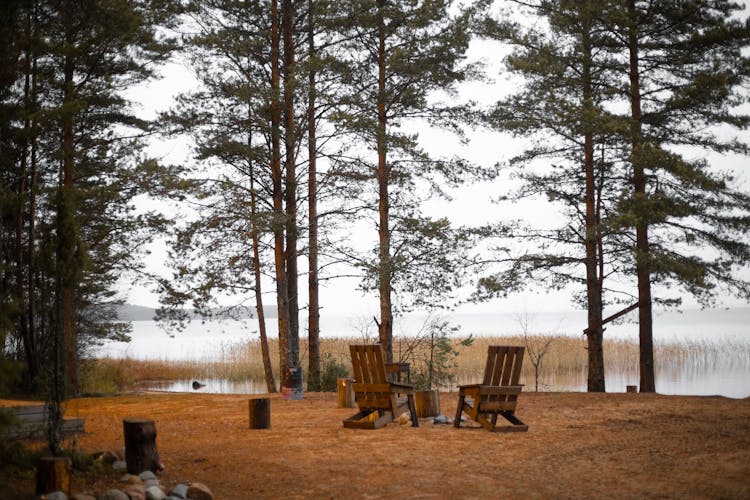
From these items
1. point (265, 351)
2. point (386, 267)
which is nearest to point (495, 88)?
point (386, 267)

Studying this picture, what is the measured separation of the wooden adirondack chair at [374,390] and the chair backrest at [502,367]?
0.93 m

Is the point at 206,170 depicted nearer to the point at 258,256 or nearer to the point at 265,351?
the point at 258,256

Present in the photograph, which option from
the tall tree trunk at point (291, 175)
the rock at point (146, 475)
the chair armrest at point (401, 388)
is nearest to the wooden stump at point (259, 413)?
the chair armrest at point (401, 388)

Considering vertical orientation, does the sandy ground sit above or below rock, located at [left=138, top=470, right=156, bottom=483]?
below

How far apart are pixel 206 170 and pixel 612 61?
7.84 m

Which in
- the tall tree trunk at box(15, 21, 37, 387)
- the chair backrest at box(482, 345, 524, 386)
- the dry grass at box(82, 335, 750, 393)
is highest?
the tall tree trunk at box(15, 21, 37, 387)

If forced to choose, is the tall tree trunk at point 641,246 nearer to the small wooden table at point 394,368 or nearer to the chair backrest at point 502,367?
the small wooden table at point 394,368

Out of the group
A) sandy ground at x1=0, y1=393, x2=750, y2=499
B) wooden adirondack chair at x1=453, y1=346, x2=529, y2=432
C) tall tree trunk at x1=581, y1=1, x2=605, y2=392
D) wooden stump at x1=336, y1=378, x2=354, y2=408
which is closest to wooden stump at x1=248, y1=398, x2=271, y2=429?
sandy ground at x1=0, y1=393, x2=750, y2=499

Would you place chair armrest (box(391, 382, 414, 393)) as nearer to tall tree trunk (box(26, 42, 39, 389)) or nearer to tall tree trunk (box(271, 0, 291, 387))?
tall tree trunk (box(271, 0, 291, 387))

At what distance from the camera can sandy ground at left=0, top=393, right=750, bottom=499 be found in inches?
229

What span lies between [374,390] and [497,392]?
1.39m

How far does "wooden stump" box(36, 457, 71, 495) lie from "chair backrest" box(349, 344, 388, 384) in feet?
13.8

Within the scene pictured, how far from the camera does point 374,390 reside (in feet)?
30.0

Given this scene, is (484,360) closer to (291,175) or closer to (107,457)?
(291,175)
